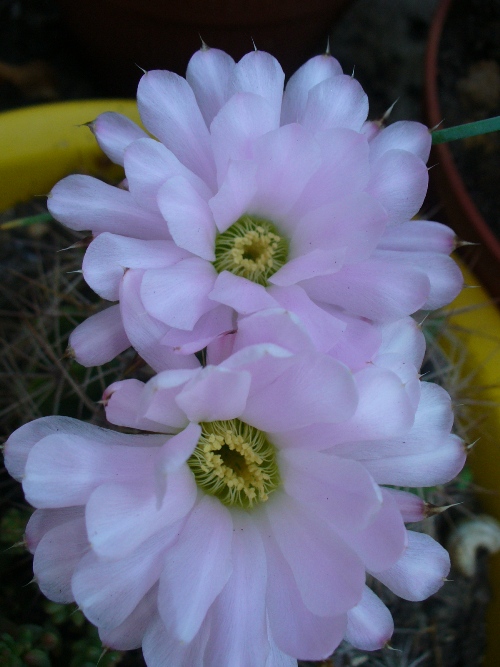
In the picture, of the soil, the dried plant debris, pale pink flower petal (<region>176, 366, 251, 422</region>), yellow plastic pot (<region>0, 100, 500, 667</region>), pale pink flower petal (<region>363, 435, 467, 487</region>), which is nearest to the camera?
pale pink flower petal (<region>176, 366, 251, 422</region>)

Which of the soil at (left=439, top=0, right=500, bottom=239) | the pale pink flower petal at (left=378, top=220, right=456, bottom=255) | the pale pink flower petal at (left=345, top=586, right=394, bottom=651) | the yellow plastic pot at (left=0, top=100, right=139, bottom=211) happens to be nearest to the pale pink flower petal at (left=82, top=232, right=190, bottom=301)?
the pale pink flower petal at (left=378, top=220, right=456, bottom=255)

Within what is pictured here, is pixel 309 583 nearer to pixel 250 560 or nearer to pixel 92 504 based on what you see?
pixel 250 560

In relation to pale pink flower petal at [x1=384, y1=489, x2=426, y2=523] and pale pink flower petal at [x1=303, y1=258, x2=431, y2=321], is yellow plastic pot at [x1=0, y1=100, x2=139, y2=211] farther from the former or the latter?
pale pink flower petal at [x1=384, y1=489, x2=426, y2=523]

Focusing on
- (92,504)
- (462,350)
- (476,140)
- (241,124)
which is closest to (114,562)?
(92,504)

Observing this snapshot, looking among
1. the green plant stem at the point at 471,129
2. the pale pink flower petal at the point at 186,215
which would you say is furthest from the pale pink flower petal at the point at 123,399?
the green plant stem at the point at 471,129

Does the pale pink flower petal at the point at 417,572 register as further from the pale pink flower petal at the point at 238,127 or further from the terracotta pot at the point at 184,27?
the terracotta pot at the point at 184,27

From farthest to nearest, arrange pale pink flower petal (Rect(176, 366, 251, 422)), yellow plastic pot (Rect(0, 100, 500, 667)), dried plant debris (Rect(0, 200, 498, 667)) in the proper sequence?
1. yellow plastic pot (Rect(0, 100, 500, 667))
2. dried plant debris (Rect(0, 200, 498, 667))
3. pale pink flower petal (Rect(176, 366, 251, 422))
